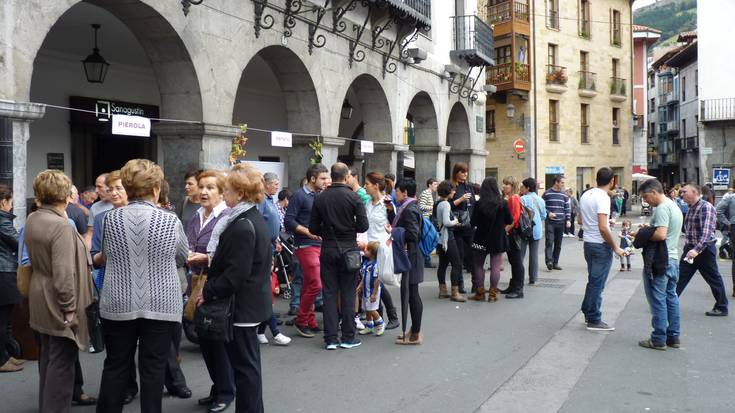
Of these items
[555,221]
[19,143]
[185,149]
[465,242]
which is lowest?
[465,242]

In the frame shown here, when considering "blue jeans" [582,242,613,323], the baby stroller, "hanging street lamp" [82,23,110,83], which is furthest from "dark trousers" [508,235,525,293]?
"hanging street lamp" [82,23,110,83]

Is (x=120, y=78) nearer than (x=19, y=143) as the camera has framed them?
No

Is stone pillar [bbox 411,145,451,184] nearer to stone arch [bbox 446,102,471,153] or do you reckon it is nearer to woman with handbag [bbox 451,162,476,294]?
stone arch [bbox 446,102,471,153]

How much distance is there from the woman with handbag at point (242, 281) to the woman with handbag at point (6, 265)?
236cm

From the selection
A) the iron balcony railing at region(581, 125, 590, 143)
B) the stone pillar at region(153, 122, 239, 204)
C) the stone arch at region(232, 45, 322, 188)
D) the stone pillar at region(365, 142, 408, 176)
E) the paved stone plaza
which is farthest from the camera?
the iron balcony railing at region(581, 125, 590, 143)

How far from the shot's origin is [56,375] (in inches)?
180

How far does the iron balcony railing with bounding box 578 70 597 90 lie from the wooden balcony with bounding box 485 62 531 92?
408 cm

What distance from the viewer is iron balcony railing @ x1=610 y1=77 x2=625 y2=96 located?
40.0 m

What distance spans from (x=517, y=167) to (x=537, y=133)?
6.41ft

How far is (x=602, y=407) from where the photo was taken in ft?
17.2

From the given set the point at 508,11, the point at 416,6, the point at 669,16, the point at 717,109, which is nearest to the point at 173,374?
the point at 416,6

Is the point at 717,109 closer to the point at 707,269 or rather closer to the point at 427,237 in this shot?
the point at 707,269

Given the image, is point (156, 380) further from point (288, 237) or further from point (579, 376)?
point (288, 237)

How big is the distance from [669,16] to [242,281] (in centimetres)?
13370
